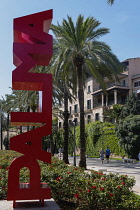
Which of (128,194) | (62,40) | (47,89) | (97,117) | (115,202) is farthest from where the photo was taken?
(97,117)

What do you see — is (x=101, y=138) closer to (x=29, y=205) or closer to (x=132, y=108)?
(x=132, y=108)

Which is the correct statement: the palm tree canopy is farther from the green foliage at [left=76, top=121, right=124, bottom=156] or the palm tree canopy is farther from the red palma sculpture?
the green foliage at [left=76, top=121, right=124, bottom=156]

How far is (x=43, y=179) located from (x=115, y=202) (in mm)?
2875

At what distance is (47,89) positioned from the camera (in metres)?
7.81

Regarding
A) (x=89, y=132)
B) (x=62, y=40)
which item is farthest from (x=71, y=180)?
(x=89, y=132)

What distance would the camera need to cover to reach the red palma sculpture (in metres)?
7.21

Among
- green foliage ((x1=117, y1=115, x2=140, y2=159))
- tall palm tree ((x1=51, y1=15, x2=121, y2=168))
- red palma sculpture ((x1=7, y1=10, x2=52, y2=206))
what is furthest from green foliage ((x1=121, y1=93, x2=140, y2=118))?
red palma sculpture ((x1=7, y1=10, x2=52, y2=206))

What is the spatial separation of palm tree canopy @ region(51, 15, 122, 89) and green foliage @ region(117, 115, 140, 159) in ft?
41.2

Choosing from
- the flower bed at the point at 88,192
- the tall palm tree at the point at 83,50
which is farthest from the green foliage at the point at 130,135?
the flower bed at the point at 88,192

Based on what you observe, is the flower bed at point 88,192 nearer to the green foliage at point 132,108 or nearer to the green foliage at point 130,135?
the green foliage at point 130,135

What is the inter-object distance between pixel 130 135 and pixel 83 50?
1481 centimetres

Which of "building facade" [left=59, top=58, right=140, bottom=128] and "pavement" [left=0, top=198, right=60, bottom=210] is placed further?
"building facade" [left=59, top=58, right=140, bottom=128]

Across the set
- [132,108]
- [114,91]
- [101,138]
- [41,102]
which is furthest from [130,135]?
[41,102]

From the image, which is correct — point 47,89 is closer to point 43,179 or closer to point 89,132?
point 43,179
